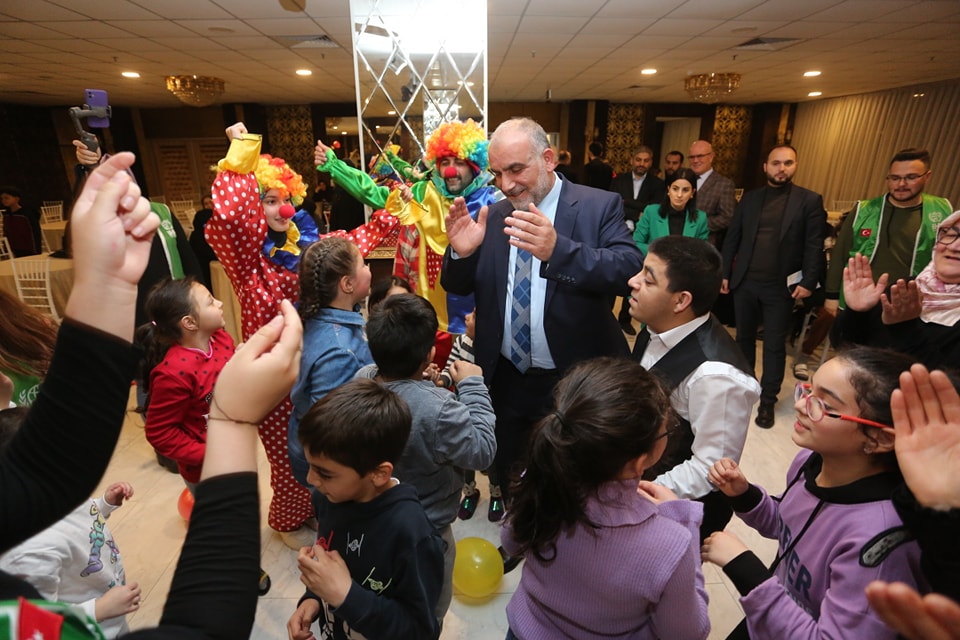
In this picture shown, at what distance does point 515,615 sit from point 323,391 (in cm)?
87

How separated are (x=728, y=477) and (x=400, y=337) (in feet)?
2.79

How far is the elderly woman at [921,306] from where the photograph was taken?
5.11ft

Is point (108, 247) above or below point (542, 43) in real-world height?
below

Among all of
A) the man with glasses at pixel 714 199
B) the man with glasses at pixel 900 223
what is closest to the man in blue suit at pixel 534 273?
the man with glasses at pixel 900 223

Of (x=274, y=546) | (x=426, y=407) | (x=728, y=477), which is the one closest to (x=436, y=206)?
(x=426, y=407)

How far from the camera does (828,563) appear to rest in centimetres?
94

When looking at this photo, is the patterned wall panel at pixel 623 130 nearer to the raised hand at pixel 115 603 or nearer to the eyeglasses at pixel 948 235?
the eyeglasses at pixel 948 235

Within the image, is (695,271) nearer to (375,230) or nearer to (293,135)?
(375,230)

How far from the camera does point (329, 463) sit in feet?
3.30

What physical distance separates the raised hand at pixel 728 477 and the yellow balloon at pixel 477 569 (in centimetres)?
101

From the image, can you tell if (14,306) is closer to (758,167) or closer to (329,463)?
(329,463)

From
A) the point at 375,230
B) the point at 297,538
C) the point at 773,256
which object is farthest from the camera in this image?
the point at 773,256

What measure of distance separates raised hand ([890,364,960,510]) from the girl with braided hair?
53.1 inches

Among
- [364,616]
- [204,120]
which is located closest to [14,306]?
[364,616]
